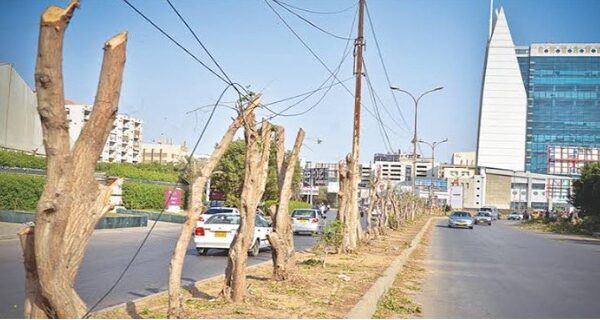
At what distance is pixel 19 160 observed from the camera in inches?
1433

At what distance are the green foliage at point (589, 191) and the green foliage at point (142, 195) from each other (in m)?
35.6

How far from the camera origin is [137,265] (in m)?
15.2

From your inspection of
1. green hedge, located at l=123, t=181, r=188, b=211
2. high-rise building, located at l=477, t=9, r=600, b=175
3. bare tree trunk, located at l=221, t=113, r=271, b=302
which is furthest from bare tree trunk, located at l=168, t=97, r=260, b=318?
high-rise building, located at l=477, t=9, r=600, b=175

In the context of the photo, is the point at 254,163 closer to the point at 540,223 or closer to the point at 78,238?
the point at 78,238

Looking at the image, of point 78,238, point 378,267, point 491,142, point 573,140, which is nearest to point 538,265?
point 378,267

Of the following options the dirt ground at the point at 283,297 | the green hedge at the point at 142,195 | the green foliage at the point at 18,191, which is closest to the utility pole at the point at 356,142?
the dirt ground at the point at 283,297

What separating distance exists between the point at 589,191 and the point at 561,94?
91.7 m

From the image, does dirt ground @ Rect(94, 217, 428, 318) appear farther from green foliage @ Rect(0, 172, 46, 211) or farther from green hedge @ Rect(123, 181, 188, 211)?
green hedge @ Rect(123, 181, 188, 211)

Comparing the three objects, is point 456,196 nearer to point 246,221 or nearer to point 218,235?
point 218,235

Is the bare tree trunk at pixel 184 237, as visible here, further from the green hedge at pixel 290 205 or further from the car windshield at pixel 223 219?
the green hedge at pixel 290 205

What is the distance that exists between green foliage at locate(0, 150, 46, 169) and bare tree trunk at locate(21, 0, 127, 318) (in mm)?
31546

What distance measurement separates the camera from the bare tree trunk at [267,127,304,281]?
11117 millimetres

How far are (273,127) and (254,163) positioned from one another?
5.94 feet

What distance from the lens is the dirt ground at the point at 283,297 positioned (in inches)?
316
